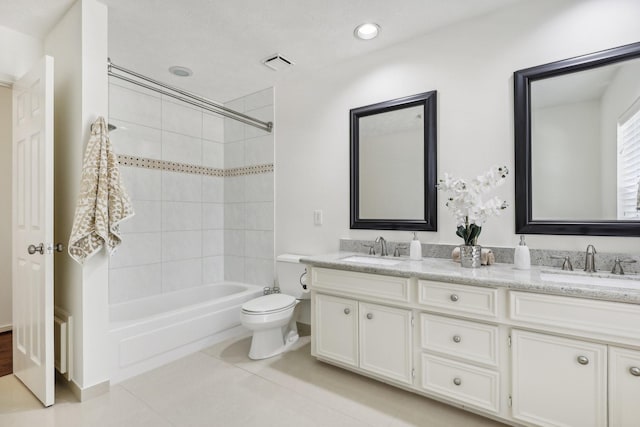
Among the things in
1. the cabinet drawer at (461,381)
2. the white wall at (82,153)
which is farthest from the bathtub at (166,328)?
the cabinet drawer at (461,381)

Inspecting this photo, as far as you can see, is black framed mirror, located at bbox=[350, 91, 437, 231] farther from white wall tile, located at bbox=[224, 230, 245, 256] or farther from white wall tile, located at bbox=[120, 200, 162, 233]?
white wall tile, located at bbox=[120, 200, 162, 233]

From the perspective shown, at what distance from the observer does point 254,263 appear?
344 cm

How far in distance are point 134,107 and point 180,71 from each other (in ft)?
1.79

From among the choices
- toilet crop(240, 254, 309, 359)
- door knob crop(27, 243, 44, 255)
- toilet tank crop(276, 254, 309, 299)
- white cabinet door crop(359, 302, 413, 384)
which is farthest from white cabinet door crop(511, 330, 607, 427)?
door knob crop(27, 243, 44, 255)

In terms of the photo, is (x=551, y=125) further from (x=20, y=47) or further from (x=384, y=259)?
(x=20, y=47)

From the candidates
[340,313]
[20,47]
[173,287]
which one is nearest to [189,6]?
[20,47]

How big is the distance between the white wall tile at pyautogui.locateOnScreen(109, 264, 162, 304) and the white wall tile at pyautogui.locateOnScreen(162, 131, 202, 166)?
3.58 ft

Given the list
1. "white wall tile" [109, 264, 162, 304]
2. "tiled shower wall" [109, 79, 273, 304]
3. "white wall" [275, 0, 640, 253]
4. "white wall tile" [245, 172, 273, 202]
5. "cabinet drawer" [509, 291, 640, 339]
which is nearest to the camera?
"cabinet drawer" [509, 291, 640, 339]

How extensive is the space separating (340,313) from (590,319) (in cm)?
132

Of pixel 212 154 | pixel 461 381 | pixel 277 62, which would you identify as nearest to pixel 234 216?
pixel 212 154

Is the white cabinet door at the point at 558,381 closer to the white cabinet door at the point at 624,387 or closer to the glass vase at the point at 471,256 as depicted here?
the white cabinet door at the point at 624,387

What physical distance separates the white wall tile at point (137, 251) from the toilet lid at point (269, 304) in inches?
46.4

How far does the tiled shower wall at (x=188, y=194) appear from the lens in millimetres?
2924

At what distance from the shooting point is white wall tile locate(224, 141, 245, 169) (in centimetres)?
354
